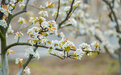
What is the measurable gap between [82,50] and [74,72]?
7.12 metres

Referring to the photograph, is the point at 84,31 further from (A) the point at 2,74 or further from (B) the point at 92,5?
(B) the point at 92,5

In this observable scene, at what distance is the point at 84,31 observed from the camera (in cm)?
612

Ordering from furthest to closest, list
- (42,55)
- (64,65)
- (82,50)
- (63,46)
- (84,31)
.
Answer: (42,55) < (64,65) < (84,31) < (82,50) < (63,46)

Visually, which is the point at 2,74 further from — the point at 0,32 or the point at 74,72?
the point at 74,72

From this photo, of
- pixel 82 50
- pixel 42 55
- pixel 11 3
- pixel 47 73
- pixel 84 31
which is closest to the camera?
pixel 82 50

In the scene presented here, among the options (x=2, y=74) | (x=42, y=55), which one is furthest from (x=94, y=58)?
(x=2, y=74)

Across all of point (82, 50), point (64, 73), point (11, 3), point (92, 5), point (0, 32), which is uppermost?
point (92, 5)

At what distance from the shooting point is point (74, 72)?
29.3ft

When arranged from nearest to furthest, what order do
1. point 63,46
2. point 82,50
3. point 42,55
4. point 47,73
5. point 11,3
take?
point 63,46, point 82,50, point 11,3, point 47,73, point 42,55

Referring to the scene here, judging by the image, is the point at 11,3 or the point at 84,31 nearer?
the point at 11,3

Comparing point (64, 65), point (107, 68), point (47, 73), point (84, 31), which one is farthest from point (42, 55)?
Result: point (84, 31)

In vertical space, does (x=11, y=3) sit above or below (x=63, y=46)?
above

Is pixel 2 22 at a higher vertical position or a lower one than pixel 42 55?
higher

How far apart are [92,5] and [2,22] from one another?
9262 mm
